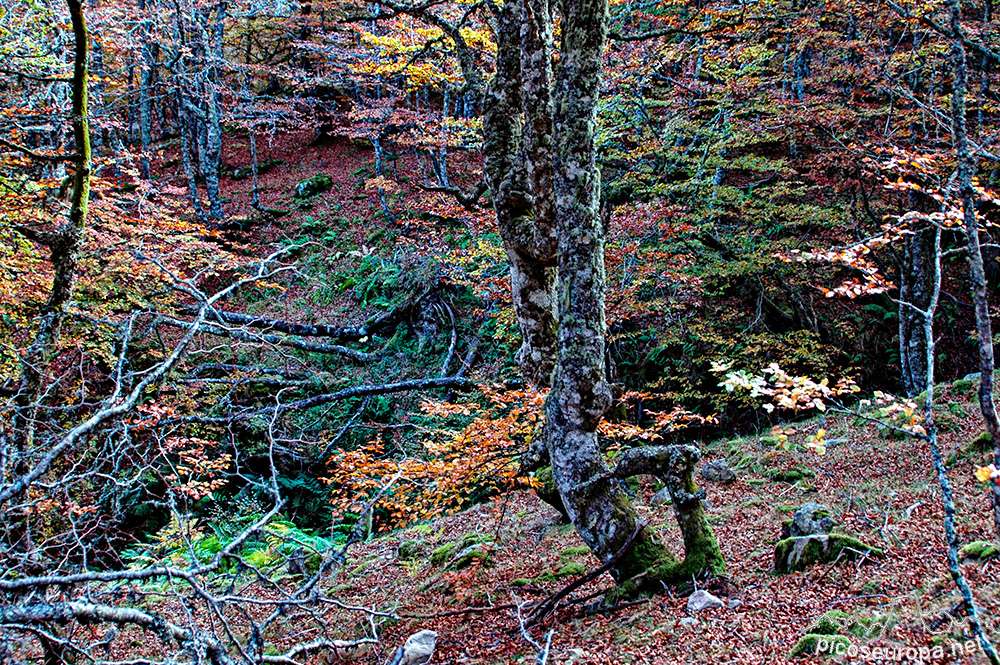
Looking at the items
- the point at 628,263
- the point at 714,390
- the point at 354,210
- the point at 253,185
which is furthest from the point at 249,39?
the point at 714,390

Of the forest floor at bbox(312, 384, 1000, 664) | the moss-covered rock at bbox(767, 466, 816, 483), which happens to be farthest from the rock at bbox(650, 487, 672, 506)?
the moss-covered rock at bbox(767, 466, 816, 483)

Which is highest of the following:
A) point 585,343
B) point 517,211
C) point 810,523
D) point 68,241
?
point 517,211

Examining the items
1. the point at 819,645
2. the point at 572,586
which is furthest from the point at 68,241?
the point at 819,645

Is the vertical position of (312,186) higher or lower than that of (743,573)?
higher

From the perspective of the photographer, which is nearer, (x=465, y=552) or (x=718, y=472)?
(x=465, y=552)

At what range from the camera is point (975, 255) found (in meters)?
3.45

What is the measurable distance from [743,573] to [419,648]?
9.30 ft

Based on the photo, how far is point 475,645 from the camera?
16.0 ft

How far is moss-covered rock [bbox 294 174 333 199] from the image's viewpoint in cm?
2112

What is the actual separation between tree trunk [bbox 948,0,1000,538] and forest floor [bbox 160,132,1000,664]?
0.88 m

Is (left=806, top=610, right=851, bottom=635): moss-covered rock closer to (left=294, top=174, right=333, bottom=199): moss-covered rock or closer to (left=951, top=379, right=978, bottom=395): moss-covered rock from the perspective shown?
(left=951, top=379, right=978, bottom=395): moss-covered rock

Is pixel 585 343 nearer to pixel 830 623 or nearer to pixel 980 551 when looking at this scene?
pixel 830 623

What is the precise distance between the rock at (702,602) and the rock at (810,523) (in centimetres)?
110

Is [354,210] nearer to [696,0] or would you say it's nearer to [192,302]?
[192,302]
